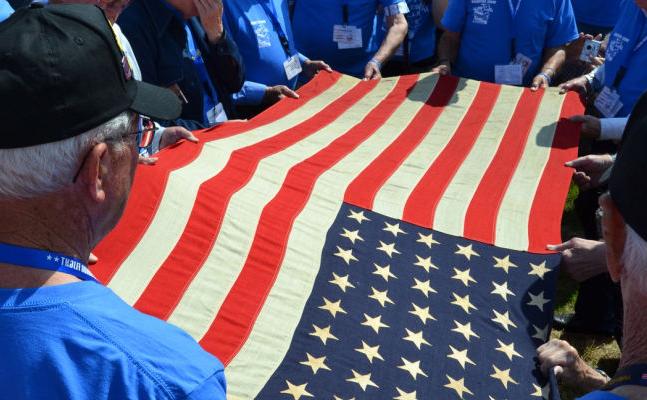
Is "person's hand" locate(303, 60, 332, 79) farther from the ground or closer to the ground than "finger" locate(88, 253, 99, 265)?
closer to the ground

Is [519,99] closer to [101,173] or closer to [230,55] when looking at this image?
[230,55]

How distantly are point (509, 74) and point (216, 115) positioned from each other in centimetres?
222

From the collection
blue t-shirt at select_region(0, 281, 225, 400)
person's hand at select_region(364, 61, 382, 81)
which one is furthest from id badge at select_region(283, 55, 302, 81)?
blue t-shirt at select_region(0, 281, 225, 400)

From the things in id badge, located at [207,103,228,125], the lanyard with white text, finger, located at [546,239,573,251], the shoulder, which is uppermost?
the shoulder

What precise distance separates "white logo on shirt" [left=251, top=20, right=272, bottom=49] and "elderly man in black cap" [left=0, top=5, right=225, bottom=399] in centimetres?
323

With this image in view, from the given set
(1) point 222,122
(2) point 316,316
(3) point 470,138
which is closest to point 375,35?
(3) point 470,138

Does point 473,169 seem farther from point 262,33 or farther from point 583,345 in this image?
point 262,33

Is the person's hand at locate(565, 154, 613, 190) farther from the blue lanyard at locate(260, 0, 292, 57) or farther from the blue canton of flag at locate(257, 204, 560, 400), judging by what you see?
the blue lanyard at locate(260, 0, 292, 57)

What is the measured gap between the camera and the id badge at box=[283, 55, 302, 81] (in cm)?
462

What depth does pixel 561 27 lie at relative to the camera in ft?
15.6

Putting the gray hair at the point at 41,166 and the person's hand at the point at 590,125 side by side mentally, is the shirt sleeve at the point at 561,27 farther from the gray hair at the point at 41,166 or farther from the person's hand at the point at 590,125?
the gray hair at the point at 41,166

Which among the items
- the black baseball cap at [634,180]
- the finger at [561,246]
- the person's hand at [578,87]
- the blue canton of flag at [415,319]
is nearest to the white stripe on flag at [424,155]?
the blue canton of flag at [415,319]

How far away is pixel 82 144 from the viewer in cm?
118

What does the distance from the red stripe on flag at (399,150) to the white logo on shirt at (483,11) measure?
0.49 metres
